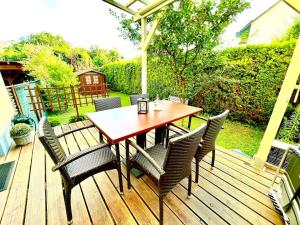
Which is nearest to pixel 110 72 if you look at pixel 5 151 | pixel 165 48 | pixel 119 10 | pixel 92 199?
pixel 119 10

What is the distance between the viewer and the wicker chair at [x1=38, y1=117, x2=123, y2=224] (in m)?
1.00

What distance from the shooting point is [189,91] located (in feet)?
11.1

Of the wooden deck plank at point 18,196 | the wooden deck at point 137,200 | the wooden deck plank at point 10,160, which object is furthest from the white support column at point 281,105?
the wooden deck plank at point 10,160

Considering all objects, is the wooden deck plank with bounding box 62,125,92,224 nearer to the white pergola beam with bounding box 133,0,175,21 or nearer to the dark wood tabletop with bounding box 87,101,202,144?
the dark wood tabletop with bounding box 87,101,202,144

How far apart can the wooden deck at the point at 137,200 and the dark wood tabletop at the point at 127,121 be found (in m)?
0.71

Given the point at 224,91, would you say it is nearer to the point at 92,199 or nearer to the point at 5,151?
the point at 92,199

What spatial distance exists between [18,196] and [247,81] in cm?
469

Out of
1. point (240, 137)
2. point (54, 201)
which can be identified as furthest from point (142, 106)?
point (240, 137)

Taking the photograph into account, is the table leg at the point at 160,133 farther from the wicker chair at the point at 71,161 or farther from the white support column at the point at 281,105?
the white support column at the point at 281,105

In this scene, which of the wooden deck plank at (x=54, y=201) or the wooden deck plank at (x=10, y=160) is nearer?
the wooden deck plank at (x=54, y=201)

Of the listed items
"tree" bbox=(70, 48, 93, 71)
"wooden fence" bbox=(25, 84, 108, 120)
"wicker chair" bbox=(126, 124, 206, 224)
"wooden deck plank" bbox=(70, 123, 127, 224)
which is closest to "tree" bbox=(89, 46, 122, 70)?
"tree" bbox=(70, 48, 93, 71)

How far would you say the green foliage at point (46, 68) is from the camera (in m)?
6.67

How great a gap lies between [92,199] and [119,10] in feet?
12.4

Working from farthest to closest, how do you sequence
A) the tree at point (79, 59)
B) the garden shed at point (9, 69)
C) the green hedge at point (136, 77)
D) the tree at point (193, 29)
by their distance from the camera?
the tree at point (79, 59) → the garden shed at point (9, 69) → the green hedge at point (136, 77) → the tree at point (193, 29)
